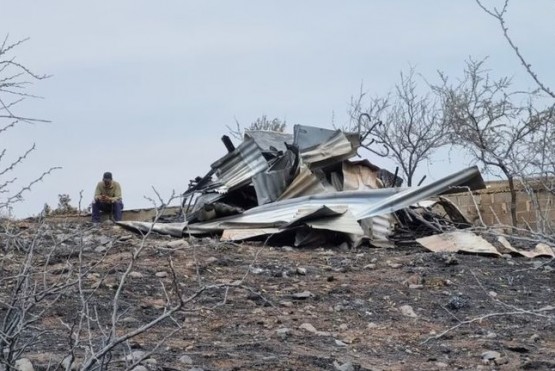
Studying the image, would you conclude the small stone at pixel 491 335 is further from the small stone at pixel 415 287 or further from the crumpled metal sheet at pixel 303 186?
the crumpled metal sheet at pixel 303 186

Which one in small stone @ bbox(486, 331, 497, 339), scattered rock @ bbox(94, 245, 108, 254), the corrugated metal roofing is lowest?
small stone @ bbox(486, 331, 497, 339)

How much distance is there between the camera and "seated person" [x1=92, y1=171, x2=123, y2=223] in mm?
15047

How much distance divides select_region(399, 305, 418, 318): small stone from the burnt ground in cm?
3

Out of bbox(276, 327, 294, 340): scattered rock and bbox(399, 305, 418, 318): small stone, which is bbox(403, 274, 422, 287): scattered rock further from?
bbox(276, 327, 294, 340): scattered rock

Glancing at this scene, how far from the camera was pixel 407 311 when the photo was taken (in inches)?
278

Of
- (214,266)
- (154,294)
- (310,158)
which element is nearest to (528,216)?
(310,158)

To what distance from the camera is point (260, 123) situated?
27.3 metres

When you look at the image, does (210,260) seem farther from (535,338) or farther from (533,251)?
(533,251)

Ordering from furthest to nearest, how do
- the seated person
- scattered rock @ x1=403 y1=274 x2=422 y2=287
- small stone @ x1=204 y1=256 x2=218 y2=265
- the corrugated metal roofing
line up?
the seated person, the corrugated metal roofing, small stone @ x1=204 y1=256 x2=218 y2=265, scattered rock @ x1=403 y1=274 x2=422 y2=287

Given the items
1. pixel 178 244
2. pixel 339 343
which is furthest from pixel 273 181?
pixel 339 343

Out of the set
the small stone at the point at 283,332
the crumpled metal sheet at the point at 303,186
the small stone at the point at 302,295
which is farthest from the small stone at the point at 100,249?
the small stone at the point at 283,332

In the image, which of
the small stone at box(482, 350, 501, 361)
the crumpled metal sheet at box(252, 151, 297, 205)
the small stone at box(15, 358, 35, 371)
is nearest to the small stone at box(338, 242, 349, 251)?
the crumpled metal sheet at box(252, 151, 297, 205)

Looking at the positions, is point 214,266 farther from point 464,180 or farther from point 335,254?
point 464,180

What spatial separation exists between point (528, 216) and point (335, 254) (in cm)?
964
